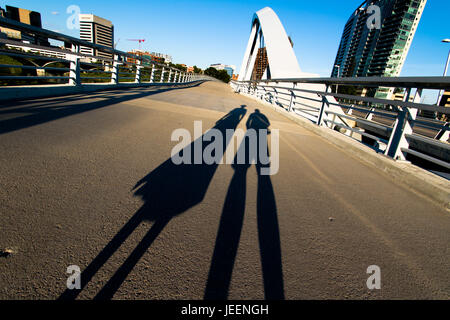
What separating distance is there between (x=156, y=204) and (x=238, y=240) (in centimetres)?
81

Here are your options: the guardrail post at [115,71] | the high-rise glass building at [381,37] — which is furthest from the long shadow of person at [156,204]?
the high-rise glass building at [381,37]

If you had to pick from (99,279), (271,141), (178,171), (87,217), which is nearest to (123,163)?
(178,171)

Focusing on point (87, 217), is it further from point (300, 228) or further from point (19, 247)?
point (300, 228)

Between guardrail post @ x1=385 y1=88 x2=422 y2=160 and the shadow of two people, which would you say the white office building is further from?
guardrail post @ x1=385 y1=88 x2=422 y2=160

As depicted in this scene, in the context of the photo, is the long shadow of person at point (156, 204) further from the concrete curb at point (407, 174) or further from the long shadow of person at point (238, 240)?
the concrete curb at point (407, 174)

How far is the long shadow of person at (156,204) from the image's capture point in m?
1.29

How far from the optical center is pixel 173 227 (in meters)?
1.76

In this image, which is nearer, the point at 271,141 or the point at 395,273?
the point at 395,273

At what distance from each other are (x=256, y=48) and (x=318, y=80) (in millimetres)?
35068

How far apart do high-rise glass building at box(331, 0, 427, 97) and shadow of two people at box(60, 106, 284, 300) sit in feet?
373

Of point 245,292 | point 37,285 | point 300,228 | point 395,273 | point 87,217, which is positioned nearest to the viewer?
point 37,285

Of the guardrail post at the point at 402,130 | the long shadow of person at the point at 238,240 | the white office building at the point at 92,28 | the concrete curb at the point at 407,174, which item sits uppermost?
the white office building at the point at 92,28

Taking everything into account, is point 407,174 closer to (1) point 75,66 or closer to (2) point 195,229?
(2) point 195,229
